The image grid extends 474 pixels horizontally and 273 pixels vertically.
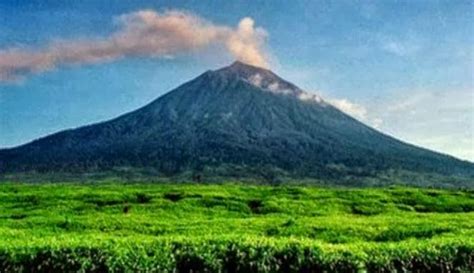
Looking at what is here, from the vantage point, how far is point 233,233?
117 ft

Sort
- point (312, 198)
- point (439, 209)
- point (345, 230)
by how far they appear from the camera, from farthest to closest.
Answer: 1. point (312, 198)
2. point (439, 209)
3. point (345, 230)

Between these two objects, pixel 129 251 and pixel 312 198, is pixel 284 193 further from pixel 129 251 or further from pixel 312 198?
pixel 129 251

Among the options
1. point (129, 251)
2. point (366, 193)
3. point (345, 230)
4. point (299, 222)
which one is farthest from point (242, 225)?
point (366, 193)

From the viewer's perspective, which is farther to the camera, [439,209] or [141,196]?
[141,196]

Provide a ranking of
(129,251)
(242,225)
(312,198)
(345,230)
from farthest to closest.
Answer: (312,198) < (242,225) < (345,230) < (129,251)

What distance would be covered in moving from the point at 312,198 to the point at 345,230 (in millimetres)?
27687

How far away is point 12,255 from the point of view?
2717 cm

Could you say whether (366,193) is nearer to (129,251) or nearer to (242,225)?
(242,225)

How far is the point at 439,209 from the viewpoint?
62.0 meters

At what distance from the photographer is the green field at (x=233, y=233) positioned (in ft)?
90.0

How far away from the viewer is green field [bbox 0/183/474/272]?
2744 centimetres

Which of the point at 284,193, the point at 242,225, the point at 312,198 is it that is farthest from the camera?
the point at 284,193

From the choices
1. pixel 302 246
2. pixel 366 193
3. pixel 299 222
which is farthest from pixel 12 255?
pixel 366 193

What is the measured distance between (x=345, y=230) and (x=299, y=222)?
4.38 metres
